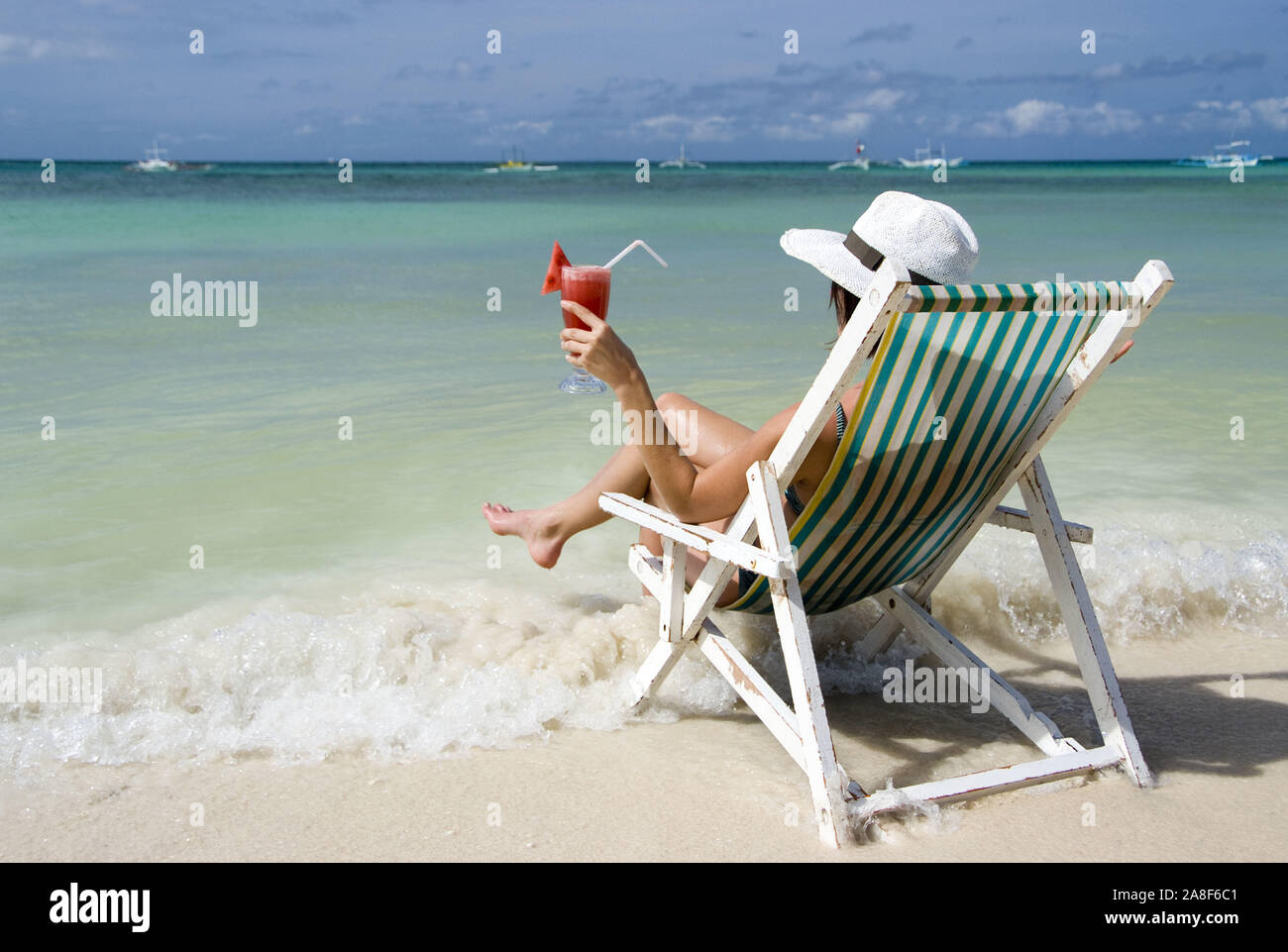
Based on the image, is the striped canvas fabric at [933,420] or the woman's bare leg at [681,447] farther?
the woman's bare leg at [681,447]

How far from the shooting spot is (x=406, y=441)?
606 cm

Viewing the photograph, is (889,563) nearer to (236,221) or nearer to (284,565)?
(284,565)

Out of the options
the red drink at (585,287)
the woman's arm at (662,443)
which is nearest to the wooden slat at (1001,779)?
the woman's arm at (662,443)

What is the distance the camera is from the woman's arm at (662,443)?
2.52 meters

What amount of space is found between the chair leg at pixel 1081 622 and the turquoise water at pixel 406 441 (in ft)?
4.03

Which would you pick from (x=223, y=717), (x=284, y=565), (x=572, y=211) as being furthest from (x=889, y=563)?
(x=572, y=211)

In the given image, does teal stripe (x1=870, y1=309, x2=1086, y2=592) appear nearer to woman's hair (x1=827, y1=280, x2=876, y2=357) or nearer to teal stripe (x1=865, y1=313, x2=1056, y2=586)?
teal stripe (x1=865, y1=313, x2=1056, y2=586)

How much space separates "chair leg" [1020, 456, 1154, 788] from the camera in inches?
111

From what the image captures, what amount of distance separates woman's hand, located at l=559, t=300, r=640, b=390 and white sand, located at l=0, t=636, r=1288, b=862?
0.97 m

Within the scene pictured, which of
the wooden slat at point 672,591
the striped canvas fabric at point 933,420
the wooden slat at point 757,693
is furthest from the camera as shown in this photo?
the wooden slat at point 672,591

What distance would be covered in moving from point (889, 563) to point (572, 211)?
2784 cm

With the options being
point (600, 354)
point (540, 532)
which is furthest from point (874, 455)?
point (540, 532)

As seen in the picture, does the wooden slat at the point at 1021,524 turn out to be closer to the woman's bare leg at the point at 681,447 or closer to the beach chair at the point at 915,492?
the beach chair at the point at 915,492

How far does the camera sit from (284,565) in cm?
444
